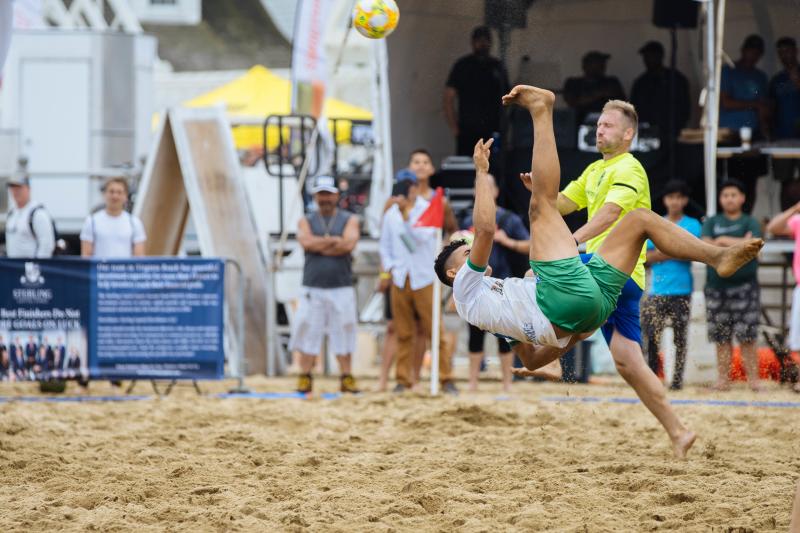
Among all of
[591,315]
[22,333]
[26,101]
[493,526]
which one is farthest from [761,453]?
[26,101]

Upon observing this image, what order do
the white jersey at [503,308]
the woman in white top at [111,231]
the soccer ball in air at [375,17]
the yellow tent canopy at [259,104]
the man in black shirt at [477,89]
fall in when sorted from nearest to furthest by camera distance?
the white jersey at [503,308] → the man in black shirt at [477,89] → the soccer ball in air at [375,17] → the woman in white top at [111,231] → the yellow tent canopy at [259,104]

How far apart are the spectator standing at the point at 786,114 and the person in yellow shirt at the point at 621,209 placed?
143 inches

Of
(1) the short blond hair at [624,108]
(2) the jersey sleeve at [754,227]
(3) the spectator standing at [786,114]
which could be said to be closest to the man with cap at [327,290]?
(2) the jersey sleeve at [754,227]

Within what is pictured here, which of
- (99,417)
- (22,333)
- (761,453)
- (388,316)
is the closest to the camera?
(761,453)

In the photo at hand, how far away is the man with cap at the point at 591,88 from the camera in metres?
9.88

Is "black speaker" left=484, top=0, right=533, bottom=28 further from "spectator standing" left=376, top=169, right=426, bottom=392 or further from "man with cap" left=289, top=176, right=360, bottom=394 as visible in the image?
"man with cap" left=289, top=176, right=360, bottom=394

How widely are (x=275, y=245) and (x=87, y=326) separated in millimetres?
2717

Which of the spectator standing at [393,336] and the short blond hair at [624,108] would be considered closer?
the short blond hair at [624,108]

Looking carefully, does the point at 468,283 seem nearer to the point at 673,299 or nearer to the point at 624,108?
the point at 624,108

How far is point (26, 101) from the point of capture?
1742 centimetres

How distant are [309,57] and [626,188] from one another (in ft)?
29.6

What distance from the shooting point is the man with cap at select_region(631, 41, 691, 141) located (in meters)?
11.8

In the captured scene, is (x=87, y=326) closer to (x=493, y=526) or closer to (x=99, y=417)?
(x=99, y=417)

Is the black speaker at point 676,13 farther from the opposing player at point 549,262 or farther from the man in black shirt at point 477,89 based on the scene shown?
the opposing player at point 549,262
